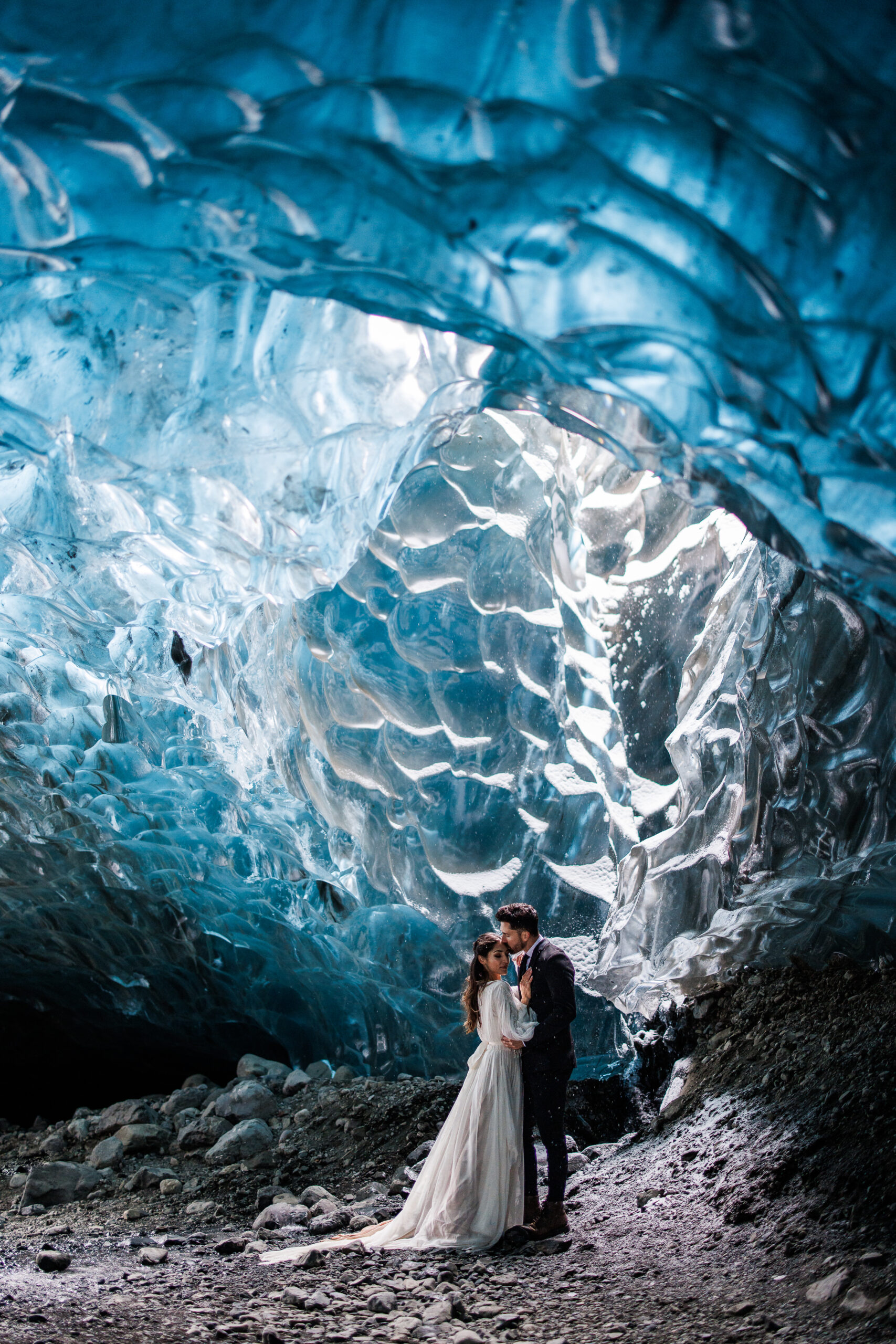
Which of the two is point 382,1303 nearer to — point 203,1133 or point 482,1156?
point 482,1156

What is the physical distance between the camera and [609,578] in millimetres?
5621

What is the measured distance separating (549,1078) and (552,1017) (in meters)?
0.25

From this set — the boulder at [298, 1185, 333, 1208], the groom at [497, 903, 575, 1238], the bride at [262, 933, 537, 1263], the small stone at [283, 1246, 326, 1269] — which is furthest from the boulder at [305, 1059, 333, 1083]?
the groom at [497, 903, 575, 1238]

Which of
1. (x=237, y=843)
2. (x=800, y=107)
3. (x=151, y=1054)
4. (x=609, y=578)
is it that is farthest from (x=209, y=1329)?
(x=151, y=1054)

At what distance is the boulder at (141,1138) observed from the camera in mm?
6969

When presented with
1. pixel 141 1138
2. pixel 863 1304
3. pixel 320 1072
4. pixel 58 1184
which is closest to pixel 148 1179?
pixel 58 1184

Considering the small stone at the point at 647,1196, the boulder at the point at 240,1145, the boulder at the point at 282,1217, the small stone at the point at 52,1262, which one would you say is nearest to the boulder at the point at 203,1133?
the boulder at the point at 240,1145

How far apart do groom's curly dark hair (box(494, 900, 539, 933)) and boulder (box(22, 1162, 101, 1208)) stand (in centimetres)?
394

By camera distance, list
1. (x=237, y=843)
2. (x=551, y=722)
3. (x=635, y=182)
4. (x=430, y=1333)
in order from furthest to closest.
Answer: (x=237, y=843)
(x=551, y=722)
(x=430, y=1333)
(x=635, y=182)

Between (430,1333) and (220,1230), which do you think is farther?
(220,1230)

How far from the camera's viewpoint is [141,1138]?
7020 millimetres

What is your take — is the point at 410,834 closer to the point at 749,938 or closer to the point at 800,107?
the point at 749,938

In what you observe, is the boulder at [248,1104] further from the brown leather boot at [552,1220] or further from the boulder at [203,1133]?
the brown leather boot at [552,1220]

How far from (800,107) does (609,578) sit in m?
3.62
